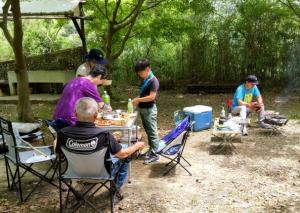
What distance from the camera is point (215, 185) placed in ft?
15.8

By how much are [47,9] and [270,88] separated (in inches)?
271

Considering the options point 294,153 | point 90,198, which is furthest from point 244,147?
point 90,198

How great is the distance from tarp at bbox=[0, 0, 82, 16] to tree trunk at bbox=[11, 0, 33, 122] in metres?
2.26

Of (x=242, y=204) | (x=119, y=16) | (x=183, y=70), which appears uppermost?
(x=119, y=16)

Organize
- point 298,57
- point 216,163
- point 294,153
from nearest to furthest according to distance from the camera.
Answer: point 216,163
point 294,153
point 298,57

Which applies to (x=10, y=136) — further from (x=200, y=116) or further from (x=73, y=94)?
(x=200, y=116)

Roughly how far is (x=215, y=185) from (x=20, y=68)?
468 cm

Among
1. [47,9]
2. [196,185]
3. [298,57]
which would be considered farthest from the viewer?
[298,57]

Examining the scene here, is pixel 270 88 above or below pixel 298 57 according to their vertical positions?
below

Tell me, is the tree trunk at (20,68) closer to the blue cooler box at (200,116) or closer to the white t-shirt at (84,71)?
the white t-shirt at (84,71)

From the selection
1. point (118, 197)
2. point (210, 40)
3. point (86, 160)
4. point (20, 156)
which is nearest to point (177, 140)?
point (118, 197)

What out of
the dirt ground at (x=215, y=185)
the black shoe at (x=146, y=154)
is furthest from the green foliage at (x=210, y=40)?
the black shoe at (x=146, y=154)

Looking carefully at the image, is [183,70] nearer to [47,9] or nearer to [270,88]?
[270,88]

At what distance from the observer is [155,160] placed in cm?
567
